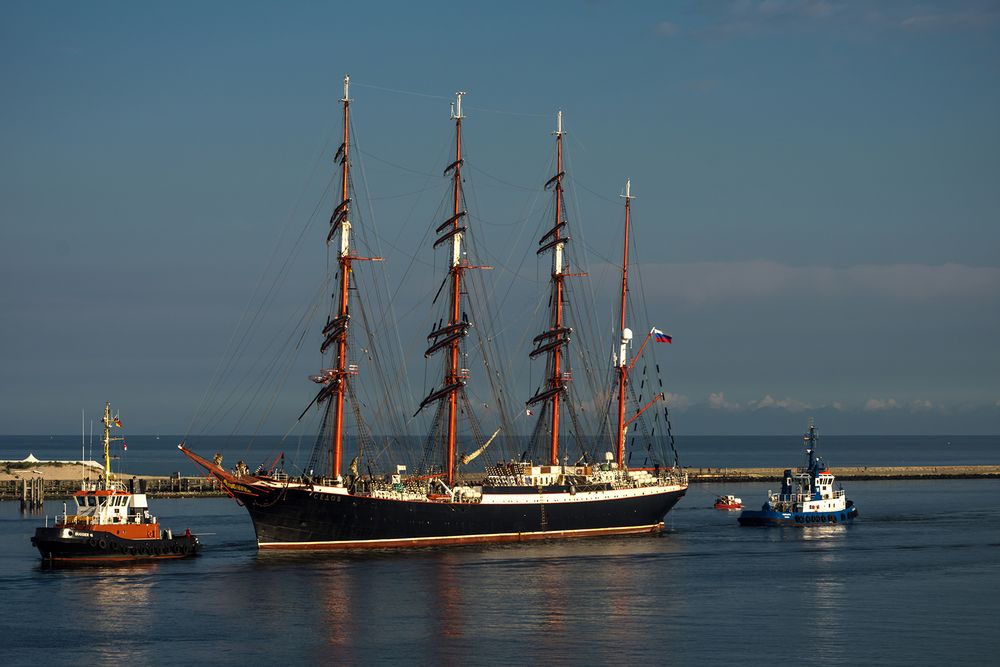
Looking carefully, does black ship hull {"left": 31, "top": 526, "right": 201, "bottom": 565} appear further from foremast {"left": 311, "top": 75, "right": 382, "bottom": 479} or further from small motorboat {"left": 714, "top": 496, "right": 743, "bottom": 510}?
small motorboat {"left": 714, "top": 496, "right": 743, "bottom": 510}

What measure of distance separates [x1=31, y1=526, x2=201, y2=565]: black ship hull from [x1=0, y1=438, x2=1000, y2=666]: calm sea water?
1728 mm

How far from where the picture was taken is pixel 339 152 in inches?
4072

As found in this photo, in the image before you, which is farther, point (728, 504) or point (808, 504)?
point (728, 504)

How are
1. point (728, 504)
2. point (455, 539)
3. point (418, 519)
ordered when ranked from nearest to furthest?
point (418, 519) → point (455, 539) → point (728, 504)

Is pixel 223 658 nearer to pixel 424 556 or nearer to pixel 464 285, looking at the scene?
pixel 424 556

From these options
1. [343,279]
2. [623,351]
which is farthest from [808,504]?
[343,279]

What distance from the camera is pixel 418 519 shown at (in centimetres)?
10006

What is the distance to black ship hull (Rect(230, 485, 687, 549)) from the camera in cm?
9512

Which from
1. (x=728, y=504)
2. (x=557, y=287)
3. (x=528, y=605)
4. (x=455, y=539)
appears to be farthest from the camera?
(x=728, y=504)

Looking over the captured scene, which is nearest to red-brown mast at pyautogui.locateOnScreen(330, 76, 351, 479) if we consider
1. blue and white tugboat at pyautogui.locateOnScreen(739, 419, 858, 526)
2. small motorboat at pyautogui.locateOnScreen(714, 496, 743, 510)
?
blue and white tugboat at pyautogui.locateOnScreen(739, 419, 858, 526)

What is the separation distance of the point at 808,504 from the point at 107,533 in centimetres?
6758

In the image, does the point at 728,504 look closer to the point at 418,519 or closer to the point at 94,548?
the point at 418,519

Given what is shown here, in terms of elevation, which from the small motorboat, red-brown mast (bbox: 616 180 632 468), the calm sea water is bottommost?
the calm sea water

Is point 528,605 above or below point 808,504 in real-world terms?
below
